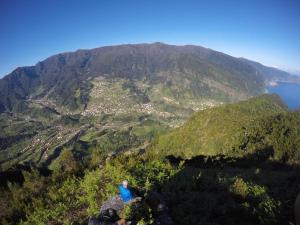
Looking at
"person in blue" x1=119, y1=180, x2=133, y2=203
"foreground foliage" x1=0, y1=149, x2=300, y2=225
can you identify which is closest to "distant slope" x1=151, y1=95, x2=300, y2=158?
"foreground foliage" x1=0, y1=149, x2=300, y2=225

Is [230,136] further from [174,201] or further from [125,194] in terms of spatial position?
[125,194]

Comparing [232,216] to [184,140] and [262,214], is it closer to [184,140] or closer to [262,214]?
[262,214]

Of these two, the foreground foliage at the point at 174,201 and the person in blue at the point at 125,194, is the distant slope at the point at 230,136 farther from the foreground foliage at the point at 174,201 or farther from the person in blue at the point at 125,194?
the person in blue at the point at 125,194

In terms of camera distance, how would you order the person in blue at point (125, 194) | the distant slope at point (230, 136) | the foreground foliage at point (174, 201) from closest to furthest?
the person in blue at point (125, 194), the foreground foliage at point (174, 201), the distant slope at point (230, 136)

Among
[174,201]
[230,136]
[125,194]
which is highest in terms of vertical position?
[125,194]

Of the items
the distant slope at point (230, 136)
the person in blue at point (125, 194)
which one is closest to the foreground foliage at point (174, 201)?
the person in blue at point (125, 194)

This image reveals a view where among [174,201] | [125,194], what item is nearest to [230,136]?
[174,201]

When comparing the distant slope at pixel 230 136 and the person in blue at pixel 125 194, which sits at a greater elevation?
the person in blue at pixel 125 194

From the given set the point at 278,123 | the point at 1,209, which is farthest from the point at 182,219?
the point at 278,123
